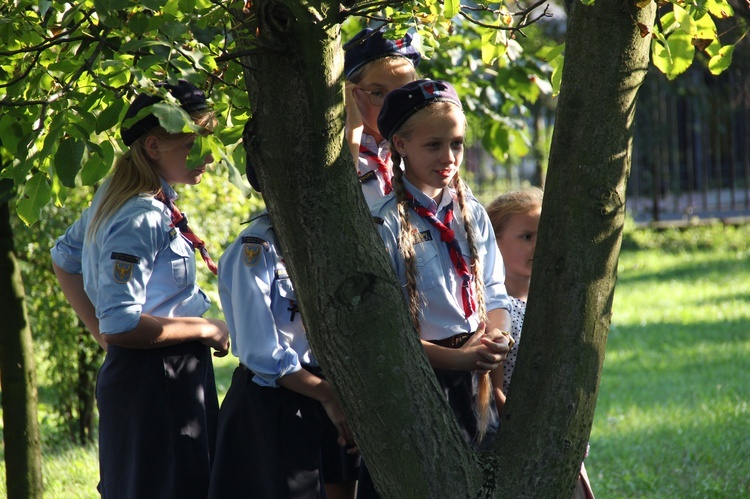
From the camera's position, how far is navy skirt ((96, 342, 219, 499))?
2994 millimetres

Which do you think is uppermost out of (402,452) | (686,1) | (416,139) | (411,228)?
(686,1)

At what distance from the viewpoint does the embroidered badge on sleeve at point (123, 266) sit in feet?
9.57

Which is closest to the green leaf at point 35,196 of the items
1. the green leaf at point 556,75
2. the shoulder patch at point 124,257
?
the shoulder patch at point 124,257

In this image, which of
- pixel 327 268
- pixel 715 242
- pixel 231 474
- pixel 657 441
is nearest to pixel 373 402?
pixel 327 268

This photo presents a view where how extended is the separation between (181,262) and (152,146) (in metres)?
0.40

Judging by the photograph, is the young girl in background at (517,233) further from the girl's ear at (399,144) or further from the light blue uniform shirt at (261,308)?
the light blue uniform shirt at (261,308)

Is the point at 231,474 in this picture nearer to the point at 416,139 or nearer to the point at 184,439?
the point at 184,439

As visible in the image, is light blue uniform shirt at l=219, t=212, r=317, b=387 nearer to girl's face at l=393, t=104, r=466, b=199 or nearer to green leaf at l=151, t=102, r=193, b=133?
girl's face at l=393, t=104, r=466, b=199

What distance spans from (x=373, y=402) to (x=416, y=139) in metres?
1.02

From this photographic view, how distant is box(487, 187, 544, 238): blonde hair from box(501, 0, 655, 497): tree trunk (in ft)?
3.69

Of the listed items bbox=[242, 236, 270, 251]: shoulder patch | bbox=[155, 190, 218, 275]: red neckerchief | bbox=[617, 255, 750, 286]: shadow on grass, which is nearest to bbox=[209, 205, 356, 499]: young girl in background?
bbox=[242, 236, 270, 251]: shoulder patch

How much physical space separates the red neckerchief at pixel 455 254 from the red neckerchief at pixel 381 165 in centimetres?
42

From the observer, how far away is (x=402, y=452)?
220 centimetres

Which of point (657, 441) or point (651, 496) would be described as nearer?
point (651, 496)
